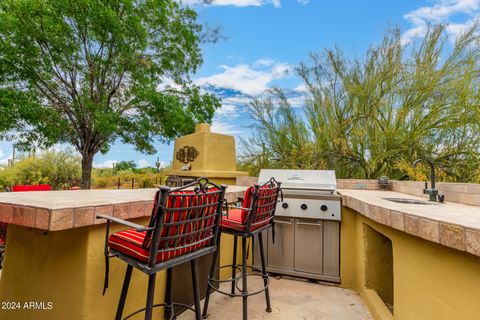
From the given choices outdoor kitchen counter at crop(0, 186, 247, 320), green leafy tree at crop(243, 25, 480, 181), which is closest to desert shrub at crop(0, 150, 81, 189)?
green leafy tree at crop(243, 25, 480, 181)

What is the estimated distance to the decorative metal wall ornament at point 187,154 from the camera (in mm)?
5795

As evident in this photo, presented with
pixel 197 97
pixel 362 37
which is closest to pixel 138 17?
pixel 197 97

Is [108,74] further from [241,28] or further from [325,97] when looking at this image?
[325,97]

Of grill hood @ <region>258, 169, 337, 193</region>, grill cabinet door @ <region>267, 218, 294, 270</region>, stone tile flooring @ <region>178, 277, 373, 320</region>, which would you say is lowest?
stone tile flooring @ <region>178, 277, 373, 320</region>

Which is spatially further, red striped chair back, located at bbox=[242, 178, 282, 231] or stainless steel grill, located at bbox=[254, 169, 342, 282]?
stainless steel grill, located at bbox=[254, 169, 342, 282]

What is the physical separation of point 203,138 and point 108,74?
4380 millimetres

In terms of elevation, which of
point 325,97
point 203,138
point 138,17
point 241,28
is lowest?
point 203,138

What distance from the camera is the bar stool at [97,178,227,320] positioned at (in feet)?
3.26

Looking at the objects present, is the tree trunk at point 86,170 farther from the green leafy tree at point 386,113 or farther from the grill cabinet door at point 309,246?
the grill cabinet door at point 309,246

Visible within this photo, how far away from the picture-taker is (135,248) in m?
1.08

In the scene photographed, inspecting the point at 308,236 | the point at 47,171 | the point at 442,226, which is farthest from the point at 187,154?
the point at 47,171

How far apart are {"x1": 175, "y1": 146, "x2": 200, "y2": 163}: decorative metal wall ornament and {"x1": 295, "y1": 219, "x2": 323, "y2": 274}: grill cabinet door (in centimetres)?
350

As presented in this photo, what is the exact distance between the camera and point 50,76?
682 cm

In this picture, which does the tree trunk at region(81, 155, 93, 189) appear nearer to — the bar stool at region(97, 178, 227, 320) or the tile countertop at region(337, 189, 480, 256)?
the bar stool at region(97, 178, 227, 320)
